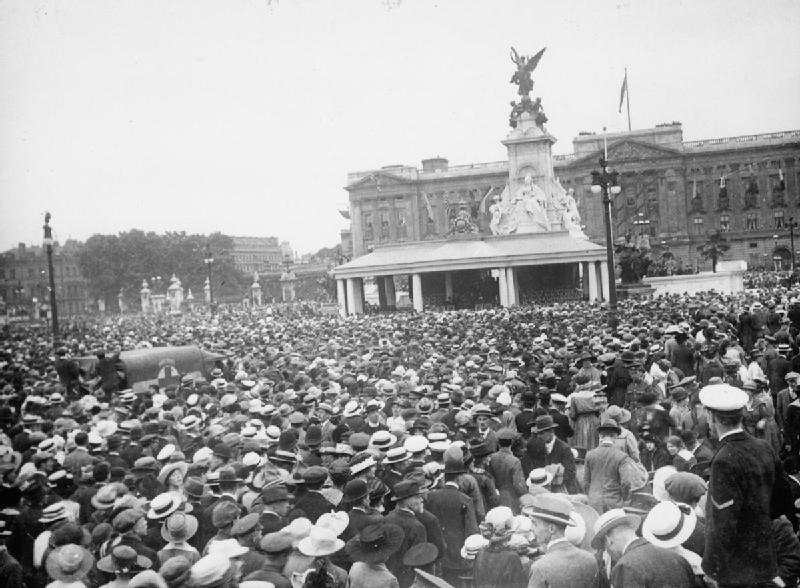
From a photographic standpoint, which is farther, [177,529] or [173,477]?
[173,477]

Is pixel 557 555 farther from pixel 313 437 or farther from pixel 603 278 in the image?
pixel 603 278

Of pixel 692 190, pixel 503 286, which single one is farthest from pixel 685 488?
pixel 692 190

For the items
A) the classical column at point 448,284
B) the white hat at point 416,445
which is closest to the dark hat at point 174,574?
the white hat at point 416,445

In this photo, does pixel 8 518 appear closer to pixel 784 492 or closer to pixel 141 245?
pixel 784 492

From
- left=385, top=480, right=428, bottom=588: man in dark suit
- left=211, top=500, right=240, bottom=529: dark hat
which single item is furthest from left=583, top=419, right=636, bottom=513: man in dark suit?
left=211, top=500, right=240, bottom=529: dark hat

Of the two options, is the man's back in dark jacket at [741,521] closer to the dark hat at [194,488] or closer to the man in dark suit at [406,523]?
the man in dark suit at [406,523]

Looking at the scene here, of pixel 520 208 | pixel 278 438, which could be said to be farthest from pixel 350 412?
pixel 520 208
